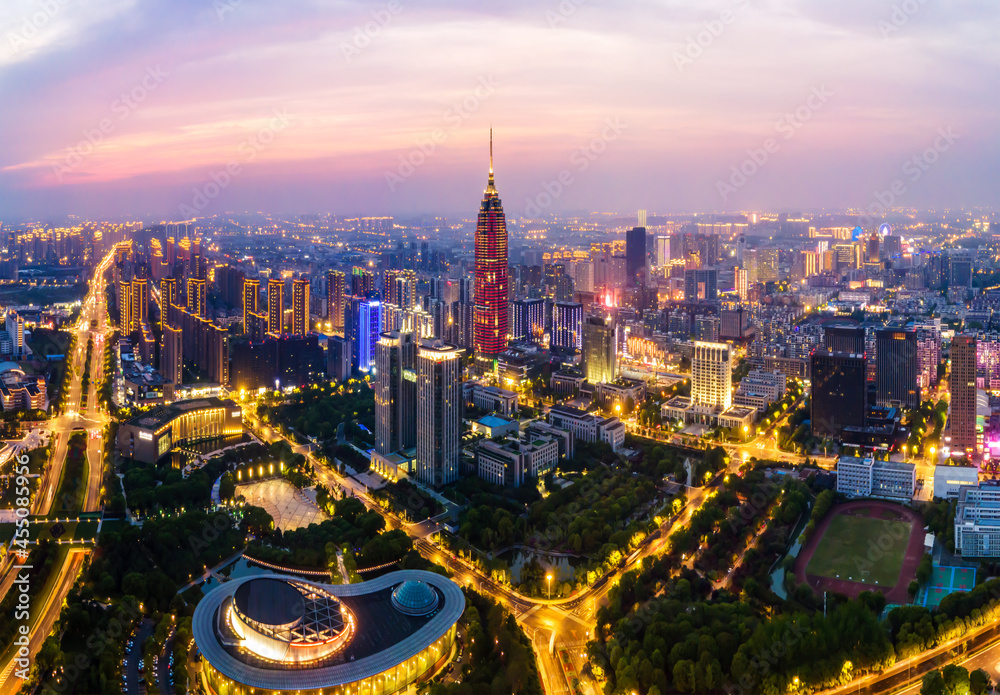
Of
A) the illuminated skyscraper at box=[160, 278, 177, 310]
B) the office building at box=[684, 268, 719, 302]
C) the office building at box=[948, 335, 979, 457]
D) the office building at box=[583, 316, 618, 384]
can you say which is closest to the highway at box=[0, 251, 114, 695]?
the illuminated skyscraper at box=[160, 278, 177, 310]

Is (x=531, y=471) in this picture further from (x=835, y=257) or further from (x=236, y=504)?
(x=835, y=257)

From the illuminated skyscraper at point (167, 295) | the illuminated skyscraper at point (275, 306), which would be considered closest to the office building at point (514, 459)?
the illuminated skyscraper at point (275, 306)

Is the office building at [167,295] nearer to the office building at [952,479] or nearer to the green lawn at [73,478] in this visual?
the green lawn at [73,478]

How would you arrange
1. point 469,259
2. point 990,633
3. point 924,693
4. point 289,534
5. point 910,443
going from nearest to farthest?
point 924,693, point 990,633, point 289,534, point 910,443, point 469,259

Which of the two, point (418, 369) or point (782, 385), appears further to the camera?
point (782, 385)

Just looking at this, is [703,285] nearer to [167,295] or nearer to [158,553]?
[167,295]

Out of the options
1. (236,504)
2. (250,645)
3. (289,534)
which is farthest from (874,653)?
(236,504)
